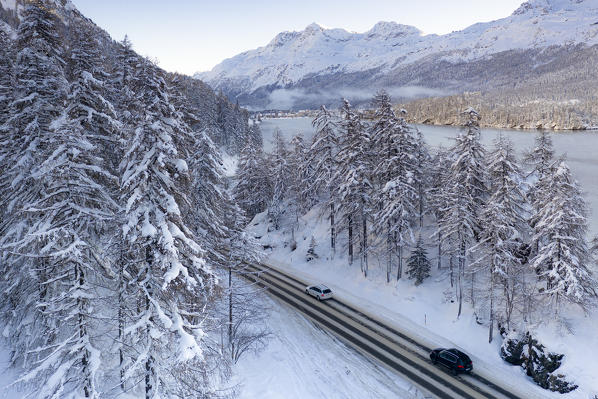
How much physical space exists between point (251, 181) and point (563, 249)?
37246 millimetres

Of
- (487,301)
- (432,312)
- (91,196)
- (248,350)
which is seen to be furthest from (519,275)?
(91,196)

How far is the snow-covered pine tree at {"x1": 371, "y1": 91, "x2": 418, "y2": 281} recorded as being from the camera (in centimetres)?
2828

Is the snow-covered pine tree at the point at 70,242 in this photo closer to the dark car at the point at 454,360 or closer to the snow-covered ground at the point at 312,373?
the snow-covered ground at the point at 312,373

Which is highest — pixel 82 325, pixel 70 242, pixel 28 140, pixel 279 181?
pixel 28 140

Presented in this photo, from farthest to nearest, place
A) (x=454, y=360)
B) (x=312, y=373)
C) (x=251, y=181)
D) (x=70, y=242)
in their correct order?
(x=251, y=181), (x=454, y=360), (x=312, y=373), (x=70, y=242)

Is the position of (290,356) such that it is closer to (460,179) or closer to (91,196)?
(91,196)

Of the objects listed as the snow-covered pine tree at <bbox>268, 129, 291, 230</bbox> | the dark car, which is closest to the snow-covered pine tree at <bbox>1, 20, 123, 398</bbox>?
the dark car

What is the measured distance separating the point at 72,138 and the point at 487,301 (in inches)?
Answer: 1129

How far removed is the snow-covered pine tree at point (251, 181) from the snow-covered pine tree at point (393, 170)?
21.9m

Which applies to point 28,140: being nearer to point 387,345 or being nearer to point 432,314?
point 387,345

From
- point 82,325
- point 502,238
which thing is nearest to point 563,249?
point 502,238

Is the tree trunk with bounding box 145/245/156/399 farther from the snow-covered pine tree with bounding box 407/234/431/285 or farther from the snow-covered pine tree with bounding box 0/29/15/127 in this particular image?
the snow-covered pine tree with bounding box 407/234/431/285

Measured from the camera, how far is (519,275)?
22422mm

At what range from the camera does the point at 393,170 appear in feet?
94.7
